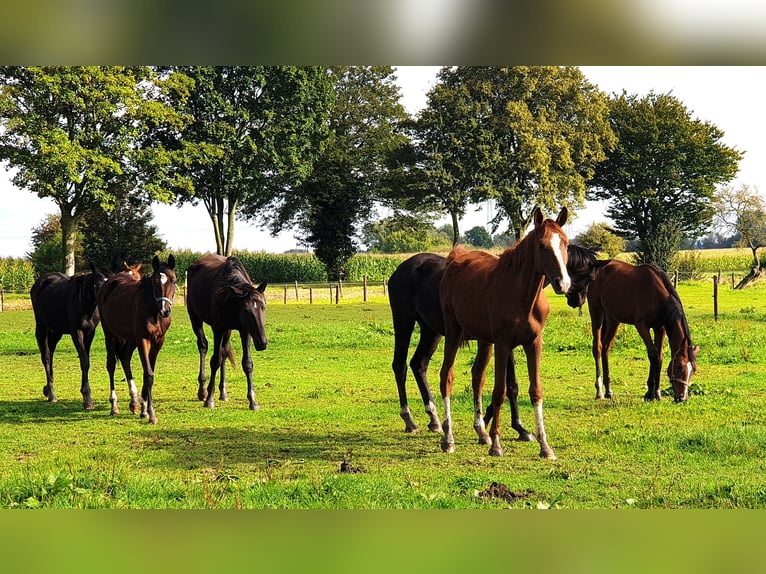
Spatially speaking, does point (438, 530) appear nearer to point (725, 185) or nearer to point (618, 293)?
point (618, 293)

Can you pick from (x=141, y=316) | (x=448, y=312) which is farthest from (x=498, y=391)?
(x=141, y=316)

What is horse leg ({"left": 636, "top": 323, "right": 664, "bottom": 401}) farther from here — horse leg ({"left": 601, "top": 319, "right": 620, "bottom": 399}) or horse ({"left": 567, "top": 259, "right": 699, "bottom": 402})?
horse leg ({"left": 601, "top": 319, "right": 620, "bottom": 399})

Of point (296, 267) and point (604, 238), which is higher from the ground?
point (604, 238)

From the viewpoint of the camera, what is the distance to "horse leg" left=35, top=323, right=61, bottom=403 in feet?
33.2

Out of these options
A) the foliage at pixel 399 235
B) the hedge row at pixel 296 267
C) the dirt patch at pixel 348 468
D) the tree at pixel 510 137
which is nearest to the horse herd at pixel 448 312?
the dirt patch at pixel 348 468

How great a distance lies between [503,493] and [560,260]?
73.3 inches

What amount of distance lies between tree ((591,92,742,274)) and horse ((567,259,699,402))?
28.4 m

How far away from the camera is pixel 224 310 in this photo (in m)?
9.86

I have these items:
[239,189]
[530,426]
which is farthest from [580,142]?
[530,426]

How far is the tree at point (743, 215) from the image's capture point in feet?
124

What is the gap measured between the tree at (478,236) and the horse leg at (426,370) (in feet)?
102

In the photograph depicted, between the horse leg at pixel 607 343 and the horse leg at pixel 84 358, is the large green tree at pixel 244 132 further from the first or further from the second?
the horse leg at pixel 607 343

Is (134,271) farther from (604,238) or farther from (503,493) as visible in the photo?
(604,238)

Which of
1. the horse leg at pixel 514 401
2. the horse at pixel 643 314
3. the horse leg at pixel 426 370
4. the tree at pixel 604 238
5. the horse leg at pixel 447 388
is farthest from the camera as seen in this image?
the tree at pixel 604 238
